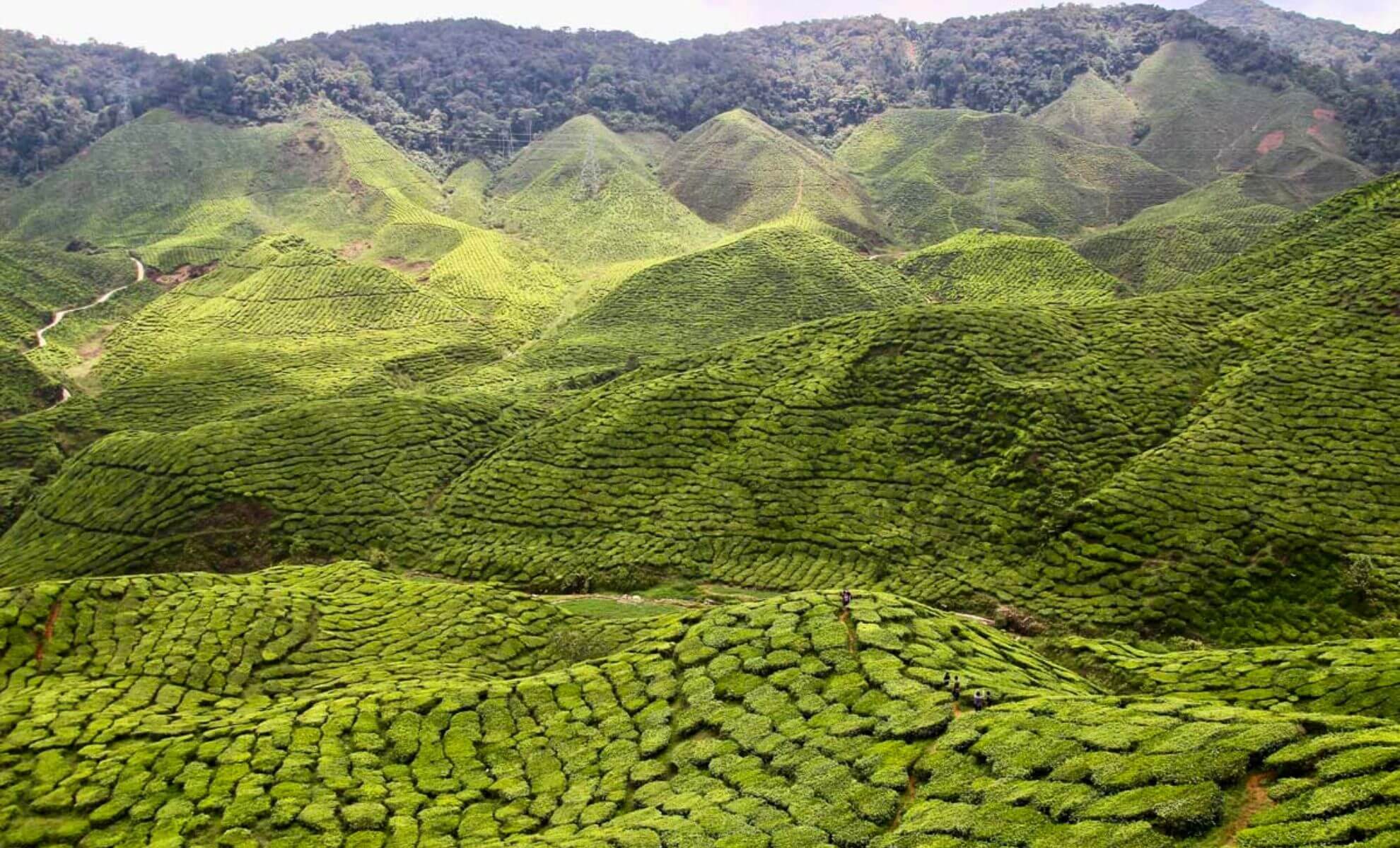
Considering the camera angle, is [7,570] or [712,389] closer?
[7,570]

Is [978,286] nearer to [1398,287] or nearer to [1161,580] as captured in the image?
[1398,287]

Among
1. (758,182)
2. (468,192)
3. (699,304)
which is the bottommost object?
(699,304)

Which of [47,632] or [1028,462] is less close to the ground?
[1028,462]

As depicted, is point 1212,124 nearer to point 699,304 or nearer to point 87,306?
point 699,304

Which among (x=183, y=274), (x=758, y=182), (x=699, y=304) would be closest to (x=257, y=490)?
(x=699, y=304)

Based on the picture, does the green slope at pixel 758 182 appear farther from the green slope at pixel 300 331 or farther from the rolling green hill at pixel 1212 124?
the rolling green hill at pixel 1212 124

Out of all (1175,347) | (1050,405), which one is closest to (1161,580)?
(1050,405)
